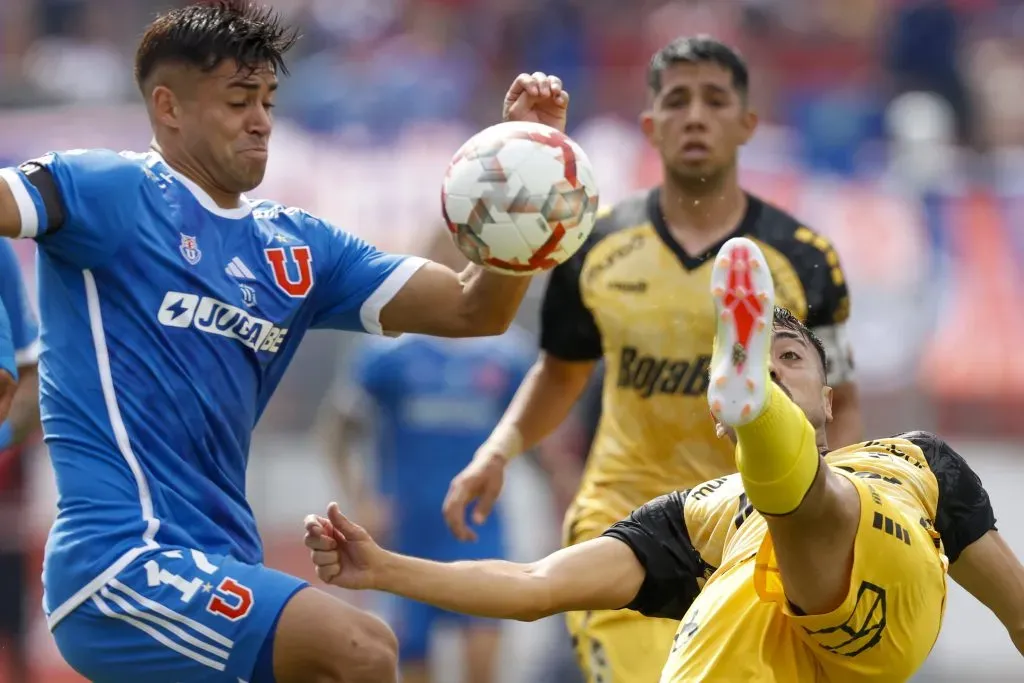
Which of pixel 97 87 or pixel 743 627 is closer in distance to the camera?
pixel 743 627

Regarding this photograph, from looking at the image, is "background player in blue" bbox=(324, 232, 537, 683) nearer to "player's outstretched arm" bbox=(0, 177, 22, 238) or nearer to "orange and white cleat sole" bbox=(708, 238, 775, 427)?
"player's outstretched arm" bbox=(0, 177, 22, 238)

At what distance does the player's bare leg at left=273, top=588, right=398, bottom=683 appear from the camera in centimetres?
454

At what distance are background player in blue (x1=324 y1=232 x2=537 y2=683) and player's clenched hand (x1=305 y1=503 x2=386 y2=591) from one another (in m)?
5.83

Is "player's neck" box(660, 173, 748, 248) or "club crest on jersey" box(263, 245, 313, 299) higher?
"player's neck" box(660, 173, 748, 248)

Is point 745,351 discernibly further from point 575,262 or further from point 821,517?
point 575,262

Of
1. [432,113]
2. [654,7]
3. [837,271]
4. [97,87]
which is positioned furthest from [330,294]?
[654,7]

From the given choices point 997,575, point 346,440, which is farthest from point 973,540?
point 346,440

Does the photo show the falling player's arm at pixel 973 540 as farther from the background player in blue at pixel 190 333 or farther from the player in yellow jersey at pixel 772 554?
the background player in blue at pixel 190 333

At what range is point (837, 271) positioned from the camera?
258 inches

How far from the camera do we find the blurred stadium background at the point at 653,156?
11523 millimetres

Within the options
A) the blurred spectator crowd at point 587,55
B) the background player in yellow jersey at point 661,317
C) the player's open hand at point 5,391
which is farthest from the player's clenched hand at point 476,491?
the blurred spectator crowd at point 587,55

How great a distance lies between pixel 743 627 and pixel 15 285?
3069 millimetres

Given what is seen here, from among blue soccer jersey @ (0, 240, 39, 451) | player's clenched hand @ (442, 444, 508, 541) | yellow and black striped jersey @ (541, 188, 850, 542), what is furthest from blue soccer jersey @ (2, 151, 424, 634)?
yellow and black striped jersey @ (541, 188, 850, 542)

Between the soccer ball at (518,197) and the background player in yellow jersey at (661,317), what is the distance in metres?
1.75
